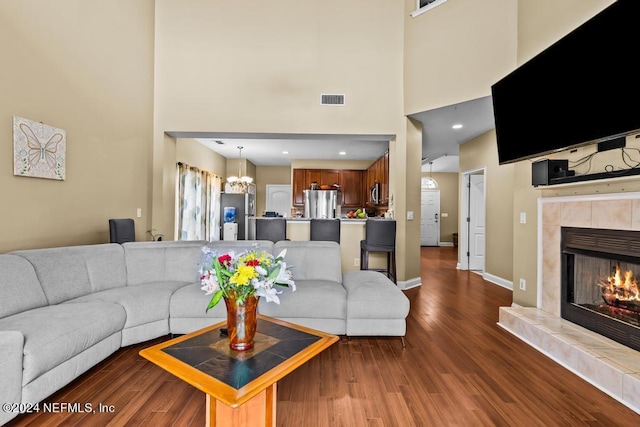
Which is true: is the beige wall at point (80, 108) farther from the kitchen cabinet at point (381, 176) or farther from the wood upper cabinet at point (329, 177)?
the wood upper cabinet at point (329, 177)

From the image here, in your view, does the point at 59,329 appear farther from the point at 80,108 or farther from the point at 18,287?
the point at 80,108

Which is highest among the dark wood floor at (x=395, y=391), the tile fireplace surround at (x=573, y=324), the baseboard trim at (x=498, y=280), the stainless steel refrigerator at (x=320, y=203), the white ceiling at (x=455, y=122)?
the white ceiling at (x=455, y=122)

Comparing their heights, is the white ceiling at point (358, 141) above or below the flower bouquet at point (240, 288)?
above

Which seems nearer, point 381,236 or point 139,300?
point 139,300

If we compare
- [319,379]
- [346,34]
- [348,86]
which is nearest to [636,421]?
[319,379]

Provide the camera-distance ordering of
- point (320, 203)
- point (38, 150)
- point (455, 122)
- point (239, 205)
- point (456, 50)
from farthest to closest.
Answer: point (320, 203)
point (239, 205)
point (455, 122)
point (456, 50)
point (38, 150)

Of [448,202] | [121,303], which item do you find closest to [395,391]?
[121,303]

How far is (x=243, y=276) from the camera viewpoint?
1.48 meters

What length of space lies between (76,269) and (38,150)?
3.82 feet

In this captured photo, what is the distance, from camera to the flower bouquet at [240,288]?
1.51m

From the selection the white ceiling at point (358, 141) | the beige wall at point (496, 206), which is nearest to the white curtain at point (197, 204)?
the white ceiling at point (358, 141)

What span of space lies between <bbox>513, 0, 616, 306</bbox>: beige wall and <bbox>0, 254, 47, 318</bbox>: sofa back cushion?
4543 mm

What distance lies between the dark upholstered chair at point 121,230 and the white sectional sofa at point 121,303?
0.50m

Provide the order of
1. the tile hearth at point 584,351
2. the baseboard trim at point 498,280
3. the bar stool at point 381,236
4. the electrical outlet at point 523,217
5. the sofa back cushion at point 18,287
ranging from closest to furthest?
the tile hearth at point 584,351
the sofa back cushion at point 18,287
the electrical outlet at point 523,217
the bar stool at point 381,236
the baseboard trim at point 498,280
